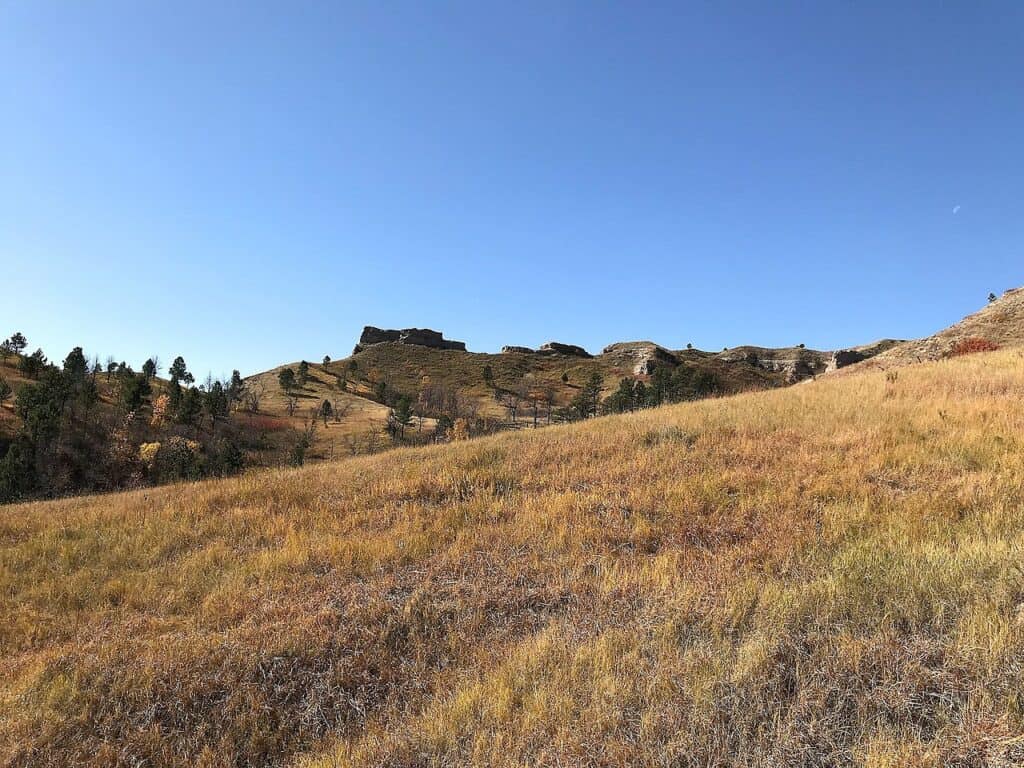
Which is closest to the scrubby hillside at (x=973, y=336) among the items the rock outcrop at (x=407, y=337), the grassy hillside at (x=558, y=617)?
the grassy hillside at (x=558, y=617)

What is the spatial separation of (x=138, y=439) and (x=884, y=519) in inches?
3171

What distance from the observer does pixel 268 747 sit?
411 cm

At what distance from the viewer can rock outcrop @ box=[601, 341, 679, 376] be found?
429 ft

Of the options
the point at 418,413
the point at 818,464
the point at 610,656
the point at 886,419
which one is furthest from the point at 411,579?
the point at 418,413

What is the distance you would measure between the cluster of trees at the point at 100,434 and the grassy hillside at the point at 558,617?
44202 mm

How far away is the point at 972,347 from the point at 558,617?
30.3 m

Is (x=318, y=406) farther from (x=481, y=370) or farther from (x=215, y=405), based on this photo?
(x=481, y=370)

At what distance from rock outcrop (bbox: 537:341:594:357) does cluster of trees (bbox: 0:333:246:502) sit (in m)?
93.6

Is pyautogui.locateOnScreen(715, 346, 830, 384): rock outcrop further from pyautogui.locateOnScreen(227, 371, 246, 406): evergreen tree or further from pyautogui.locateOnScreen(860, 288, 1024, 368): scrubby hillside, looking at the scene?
pyautogui.locateOnScreen(227, 371, 246, 406): evergreen tree

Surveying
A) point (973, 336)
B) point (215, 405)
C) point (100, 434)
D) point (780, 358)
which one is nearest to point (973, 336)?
point (973, 336)

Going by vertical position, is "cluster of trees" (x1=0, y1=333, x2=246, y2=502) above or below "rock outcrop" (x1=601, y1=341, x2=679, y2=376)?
below

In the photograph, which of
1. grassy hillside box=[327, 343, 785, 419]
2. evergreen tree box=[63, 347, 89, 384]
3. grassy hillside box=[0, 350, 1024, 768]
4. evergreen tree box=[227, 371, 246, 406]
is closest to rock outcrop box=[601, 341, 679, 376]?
grassy hillside box=[327, 343, 785, 419]

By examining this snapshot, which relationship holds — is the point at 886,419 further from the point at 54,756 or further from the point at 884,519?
the point at 54,756

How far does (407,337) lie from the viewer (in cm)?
16125
